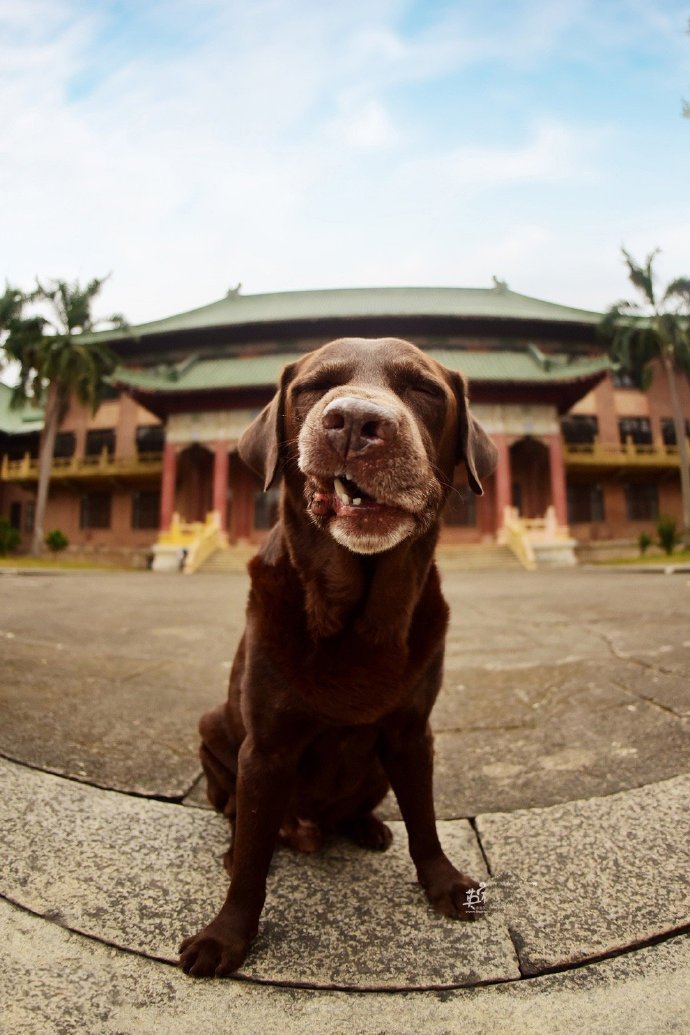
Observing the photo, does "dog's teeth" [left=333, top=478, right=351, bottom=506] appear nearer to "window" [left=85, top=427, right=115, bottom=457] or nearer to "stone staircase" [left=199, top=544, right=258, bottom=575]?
"stone staircase" [left=199, top=544, right=258, bottom=575]

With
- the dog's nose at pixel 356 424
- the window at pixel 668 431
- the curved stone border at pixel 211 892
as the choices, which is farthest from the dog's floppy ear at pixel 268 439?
the window at pixel 668 431

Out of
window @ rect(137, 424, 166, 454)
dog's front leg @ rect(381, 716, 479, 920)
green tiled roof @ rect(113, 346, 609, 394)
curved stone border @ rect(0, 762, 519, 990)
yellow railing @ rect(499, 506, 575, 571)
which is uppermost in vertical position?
green tiled roof @ rect(113, 346, 609, 394)

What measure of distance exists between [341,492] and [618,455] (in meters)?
28.4

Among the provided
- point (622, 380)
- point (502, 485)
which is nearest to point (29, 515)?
point (502, 485)

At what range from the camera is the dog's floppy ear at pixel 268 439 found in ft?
5.68

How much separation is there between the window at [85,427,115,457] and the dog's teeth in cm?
3106

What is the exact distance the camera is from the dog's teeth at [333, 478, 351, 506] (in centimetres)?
136

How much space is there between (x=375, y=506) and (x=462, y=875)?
0.91 m

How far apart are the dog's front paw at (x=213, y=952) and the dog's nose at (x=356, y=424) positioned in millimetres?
1021

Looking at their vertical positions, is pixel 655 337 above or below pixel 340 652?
above

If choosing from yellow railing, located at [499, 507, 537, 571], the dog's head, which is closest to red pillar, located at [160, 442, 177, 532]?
yellow railing, located at [499, 507, 537, 571]

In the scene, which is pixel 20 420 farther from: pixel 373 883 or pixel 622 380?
pixel 373 883

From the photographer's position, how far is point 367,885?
1.44 metres

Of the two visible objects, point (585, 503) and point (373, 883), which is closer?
point (373, 883)
